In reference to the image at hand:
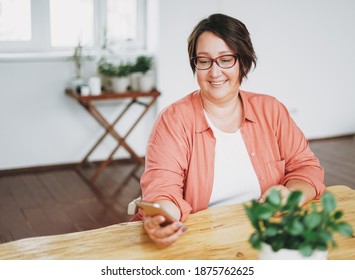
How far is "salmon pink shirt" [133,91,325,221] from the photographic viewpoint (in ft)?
6.63

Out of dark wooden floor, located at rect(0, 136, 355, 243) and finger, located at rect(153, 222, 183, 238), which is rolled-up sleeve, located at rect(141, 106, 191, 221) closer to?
finger, located at rect(153, 222, 183, 238)

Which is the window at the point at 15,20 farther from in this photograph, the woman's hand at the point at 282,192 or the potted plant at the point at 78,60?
the woman's hand at the point at 282,192

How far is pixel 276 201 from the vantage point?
3.99ft

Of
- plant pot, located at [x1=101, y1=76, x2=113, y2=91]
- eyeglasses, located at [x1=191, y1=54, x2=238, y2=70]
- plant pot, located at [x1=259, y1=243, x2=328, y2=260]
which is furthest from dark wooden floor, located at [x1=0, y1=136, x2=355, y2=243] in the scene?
plant pot, located at [x1=259, y1=243, x2=328, y2=260]

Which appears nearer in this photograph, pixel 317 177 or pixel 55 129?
pixel 317 177

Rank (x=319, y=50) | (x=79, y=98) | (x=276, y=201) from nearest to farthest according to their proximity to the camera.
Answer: (x=276, y=201), (x=79, y=98), (x=319, y=50)

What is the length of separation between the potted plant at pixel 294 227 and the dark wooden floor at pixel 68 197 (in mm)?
2610

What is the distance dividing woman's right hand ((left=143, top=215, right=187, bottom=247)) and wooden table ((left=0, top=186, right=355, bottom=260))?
2cm

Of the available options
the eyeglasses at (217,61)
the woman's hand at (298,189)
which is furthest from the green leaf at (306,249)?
the eyeglasses at (217,61)

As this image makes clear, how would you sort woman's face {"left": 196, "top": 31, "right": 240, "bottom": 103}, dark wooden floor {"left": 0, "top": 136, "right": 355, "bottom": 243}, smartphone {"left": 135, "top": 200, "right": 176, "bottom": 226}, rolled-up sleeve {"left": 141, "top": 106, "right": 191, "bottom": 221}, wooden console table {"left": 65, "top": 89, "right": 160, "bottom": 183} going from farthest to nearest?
wooden console table {"left": 65, "top": 89, "right": 160, "bottom": 183} < dark wooden floor {"left": 0, "top": 136, "right": 355, "bottom": 243} < woman's face {"left": 196, "top": 31, "right": 240, "bottom": 103} < rolled-up sleeve {"left": 141, "top": 106, "right": 191, "bottom": 221} < smartphone {"left": 135, "top": 200, "right": 176, "bottom": 226}

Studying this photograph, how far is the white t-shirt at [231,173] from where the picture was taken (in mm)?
2145

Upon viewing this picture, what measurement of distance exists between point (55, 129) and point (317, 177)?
3.27m
